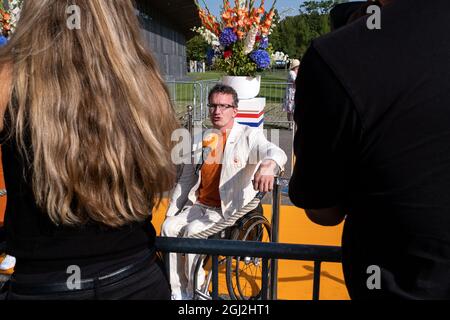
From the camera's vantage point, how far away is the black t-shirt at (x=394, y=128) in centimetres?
82

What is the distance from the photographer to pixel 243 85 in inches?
188

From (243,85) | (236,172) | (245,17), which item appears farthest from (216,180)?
(245,17)

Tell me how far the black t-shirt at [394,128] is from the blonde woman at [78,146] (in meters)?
0.51

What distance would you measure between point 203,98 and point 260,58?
8180mm

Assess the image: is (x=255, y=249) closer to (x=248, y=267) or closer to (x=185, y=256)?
(x=185, y=256)

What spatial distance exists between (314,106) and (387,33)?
0.20 meters

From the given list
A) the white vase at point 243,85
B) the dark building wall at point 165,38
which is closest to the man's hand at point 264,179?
the white vase at point 243,85

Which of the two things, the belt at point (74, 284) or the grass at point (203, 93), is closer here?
the belt at point (74, 284)

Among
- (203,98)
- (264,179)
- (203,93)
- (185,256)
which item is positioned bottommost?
(185,256)

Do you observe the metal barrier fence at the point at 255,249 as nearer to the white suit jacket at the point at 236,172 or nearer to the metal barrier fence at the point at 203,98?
the white suit jacket at the point at 236,172

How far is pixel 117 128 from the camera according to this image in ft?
3.77

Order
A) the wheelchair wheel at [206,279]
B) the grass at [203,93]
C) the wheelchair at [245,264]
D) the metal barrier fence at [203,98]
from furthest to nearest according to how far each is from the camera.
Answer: the grass at [203,93] → the metal barrier fence at [203,98] → the wheelchair at [245,264] → the wheelchair wheel at [206,279]

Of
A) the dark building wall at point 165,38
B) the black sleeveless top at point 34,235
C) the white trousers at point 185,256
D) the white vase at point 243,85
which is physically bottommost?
the white trousers at point 185,256

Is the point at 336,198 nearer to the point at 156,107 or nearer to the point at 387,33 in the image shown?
the point at 387,33
